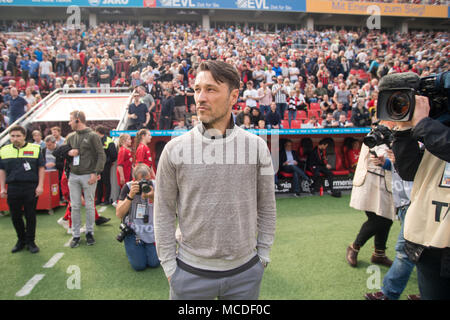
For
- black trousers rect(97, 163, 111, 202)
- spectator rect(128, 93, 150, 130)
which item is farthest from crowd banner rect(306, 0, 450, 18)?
black trousers rect(97, 163, 111, 202)

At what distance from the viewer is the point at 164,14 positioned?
28.7 metres

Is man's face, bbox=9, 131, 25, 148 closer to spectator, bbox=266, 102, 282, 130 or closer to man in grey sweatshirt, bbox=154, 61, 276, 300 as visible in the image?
man in grey sweatshirt, bbox=154, 61, 276, 300

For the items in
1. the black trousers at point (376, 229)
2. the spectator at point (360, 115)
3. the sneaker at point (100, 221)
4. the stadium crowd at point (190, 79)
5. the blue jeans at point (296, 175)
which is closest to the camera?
the black trousers at point (376, 229)

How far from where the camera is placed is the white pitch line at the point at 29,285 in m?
3.15

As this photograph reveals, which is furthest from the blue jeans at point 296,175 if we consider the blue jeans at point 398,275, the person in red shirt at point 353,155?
the blue jeans at point 398,275

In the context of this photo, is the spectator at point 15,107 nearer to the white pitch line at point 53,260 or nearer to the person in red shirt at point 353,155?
the white pitch line at point 53,260

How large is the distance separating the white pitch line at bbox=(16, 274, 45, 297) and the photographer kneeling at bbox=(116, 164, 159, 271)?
3.18 feet

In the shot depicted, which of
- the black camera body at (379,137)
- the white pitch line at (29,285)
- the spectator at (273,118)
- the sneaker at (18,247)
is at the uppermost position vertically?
the spectator at (273,118)

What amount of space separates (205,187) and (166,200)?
0.24 meters

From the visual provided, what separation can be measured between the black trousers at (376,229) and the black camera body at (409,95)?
2.17 m

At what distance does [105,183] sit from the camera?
6895mm

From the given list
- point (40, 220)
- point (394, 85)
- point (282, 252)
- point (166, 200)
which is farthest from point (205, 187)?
point (40, 220)

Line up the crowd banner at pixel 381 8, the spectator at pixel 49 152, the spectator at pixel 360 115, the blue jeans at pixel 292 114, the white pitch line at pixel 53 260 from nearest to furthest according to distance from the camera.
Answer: the white pitch line at pixel 53 260 < the spectator at pixel 49 152 < the spectator at pixel 360 115 < the blue jeans at pixel 292 114 < the crowd banner at pixel 381 8

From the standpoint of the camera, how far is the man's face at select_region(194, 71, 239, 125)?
1486mm
